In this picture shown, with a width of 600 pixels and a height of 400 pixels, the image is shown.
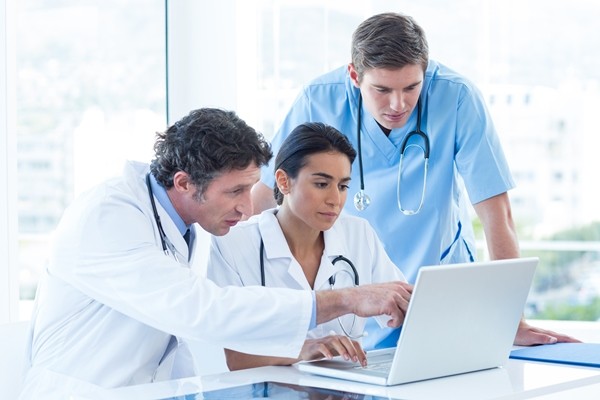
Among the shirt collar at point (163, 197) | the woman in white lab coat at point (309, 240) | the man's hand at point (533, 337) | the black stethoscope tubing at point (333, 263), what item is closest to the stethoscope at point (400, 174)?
the woman in white lab coat at point (309, 240)

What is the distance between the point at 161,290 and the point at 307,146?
66 cm

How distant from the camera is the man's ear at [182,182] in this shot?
175cm

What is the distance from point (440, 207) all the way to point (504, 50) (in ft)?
12.3

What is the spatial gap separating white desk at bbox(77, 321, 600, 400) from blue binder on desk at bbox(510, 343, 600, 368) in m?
0.03

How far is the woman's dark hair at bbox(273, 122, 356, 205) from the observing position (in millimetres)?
2080

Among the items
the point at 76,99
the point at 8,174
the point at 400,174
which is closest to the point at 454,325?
the point at 400,174

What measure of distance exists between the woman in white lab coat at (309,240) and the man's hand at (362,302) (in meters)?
0.46

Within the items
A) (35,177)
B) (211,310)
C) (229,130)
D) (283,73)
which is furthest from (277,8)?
(211,310)

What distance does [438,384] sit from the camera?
4.99 ft

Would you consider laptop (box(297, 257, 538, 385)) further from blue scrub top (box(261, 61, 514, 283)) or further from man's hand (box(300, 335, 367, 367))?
blue scrub top (box(261, 61, 514, 283))

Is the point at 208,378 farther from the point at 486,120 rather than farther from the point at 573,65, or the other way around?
the point at 573,65

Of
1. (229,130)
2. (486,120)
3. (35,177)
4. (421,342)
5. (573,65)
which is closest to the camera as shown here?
(421,342)

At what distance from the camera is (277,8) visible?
12.2ft

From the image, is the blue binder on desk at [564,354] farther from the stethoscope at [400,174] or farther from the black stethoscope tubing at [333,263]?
the stethoscope at [400,174]
